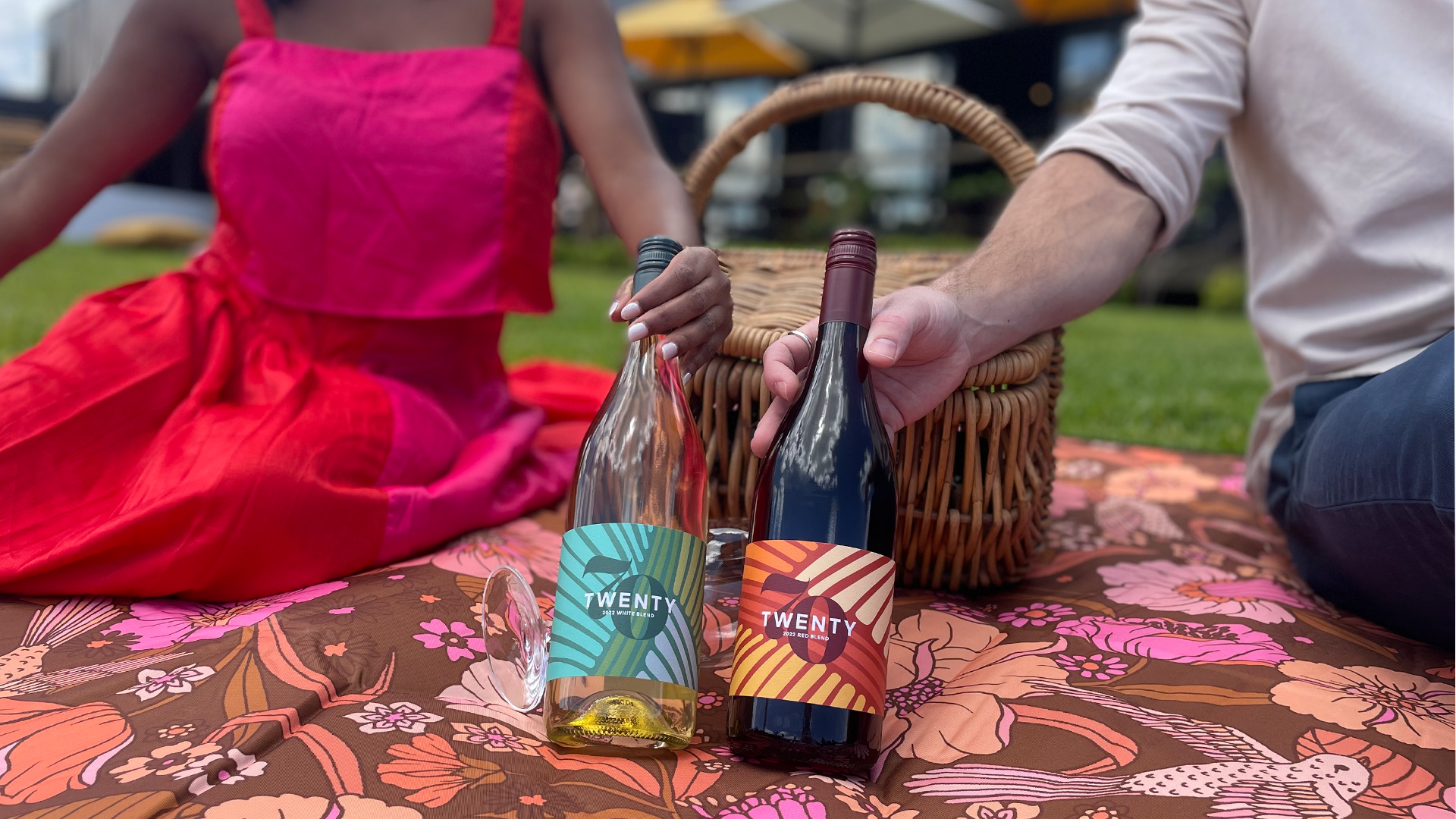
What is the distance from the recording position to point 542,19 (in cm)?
156

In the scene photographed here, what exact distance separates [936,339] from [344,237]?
37.4 inches

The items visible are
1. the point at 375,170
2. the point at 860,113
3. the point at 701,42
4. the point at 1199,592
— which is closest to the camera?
the point at 1199,592

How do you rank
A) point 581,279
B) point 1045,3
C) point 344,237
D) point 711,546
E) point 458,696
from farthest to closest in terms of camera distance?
1. point 1045,3
2. point 581,279
3. point 344,237
4. point 711,546
5. point 458,696

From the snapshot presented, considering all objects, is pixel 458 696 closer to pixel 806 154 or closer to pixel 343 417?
pixel 343 417

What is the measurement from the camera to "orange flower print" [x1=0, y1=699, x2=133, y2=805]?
0.78 m

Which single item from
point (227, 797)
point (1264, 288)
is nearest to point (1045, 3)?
point (1264, 288)

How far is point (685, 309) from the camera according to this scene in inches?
37.5

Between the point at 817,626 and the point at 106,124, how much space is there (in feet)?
4.84

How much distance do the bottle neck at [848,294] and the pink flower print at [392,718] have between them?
54 cm

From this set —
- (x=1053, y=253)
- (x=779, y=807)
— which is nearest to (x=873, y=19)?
(x=1053, y=253)

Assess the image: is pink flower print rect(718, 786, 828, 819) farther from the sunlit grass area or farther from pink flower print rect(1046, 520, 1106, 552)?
the sunlit grass area

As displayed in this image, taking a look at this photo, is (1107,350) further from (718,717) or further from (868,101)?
(718,717)

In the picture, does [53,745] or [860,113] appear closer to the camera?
[53,745]

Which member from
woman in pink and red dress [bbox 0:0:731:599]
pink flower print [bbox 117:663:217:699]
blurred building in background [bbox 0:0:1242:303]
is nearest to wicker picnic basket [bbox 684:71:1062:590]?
woman in pink and red dress [bbox 0:0:731:599]
